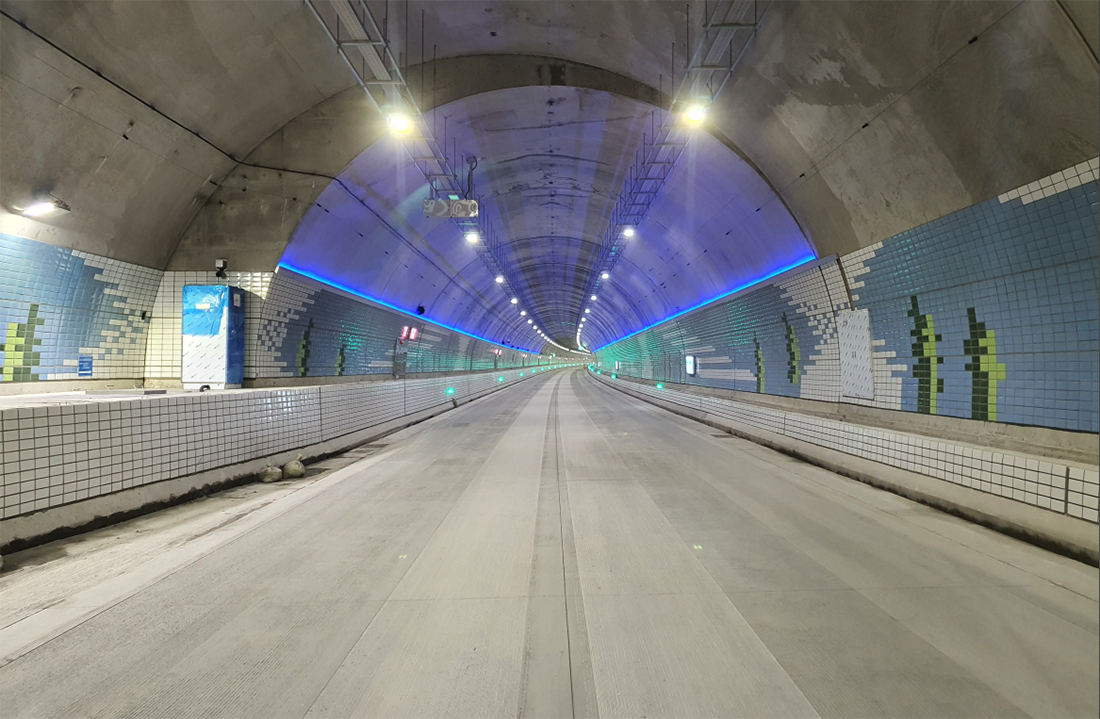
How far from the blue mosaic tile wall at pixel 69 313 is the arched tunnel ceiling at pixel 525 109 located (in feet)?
1.31

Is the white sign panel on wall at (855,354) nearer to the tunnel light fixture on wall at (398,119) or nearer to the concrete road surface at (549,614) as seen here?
the concrete road surface at (549,614)

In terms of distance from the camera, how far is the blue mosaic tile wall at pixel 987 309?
17.6 feet

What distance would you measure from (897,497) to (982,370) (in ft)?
6.39

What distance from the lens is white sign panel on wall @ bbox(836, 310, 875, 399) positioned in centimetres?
912

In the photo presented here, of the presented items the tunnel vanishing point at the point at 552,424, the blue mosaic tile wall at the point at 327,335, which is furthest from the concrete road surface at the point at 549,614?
the blue mosaic tile wall at the point at 327,335

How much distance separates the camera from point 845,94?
7.32 metres

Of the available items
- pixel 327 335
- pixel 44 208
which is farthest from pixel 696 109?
pixel 327 335

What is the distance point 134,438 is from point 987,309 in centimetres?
1026

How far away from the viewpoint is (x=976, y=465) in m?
5.85

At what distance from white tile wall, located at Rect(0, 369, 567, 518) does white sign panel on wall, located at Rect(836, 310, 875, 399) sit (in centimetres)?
1001

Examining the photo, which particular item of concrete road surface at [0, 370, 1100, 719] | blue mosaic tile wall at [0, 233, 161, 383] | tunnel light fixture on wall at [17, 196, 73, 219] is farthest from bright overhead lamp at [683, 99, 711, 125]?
blue mosaic tile wall at [0, 233, 161, 383]

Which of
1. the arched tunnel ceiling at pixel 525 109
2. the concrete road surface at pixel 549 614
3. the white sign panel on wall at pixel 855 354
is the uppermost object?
the arched tunnel ceiling at pixel 525 109

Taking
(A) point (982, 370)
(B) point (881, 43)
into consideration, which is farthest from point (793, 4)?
(A) point (982, 370)

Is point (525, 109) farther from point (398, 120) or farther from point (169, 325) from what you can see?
point (169, 325)
